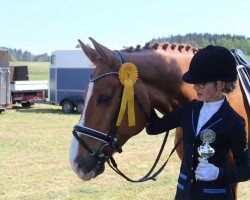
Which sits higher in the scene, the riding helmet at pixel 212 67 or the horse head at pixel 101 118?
the riding helmet at pixel 212 67

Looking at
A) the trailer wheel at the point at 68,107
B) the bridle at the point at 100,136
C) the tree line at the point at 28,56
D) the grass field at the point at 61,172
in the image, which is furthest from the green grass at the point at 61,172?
the tree line at the point at 28,56

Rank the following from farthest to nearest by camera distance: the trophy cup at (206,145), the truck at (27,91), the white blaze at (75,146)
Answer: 1. the truck at (27,91)
2. the white blaze at (75,146)
3. the trophy cup at (206,145)

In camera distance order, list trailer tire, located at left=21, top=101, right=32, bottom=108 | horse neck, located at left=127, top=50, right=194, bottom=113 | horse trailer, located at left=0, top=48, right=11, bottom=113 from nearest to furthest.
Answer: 1. horse neck, located at left=127, top=50, right=194, bottom=113
2. horse trailer, located at left=0, top=48, right=11, bottom=113
3. trailer tire, located at left=21, top=101, right=32, bottom=108

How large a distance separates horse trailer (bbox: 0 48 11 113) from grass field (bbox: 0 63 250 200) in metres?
5.21

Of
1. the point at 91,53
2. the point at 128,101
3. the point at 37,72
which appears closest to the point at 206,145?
the point at 128,101

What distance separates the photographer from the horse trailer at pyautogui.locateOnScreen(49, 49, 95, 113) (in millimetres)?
19344

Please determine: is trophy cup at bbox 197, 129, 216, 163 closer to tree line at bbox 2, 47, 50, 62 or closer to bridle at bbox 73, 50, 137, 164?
bridle at bbox 73, 50, 137, 164

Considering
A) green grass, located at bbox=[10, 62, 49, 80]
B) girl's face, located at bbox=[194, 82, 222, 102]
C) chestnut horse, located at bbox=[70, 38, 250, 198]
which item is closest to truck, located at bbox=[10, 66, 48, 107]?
green grass, located at bbox=[10, 62, 49, 80]

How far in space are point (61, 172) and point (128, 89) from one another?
5372 mm

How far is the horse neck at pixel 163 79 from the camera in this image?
313cm

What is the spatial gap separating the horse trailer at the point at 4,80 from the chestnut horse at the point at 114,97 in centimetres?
1623

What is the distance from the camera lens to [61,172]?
310 inches

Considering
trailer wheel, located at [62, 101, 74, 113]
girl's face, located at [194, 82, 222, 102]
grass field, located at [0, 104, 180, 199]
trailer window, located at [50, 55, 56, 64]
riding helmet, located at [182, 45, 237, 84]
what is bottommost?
trailer wheel, located at [62, 101, 74, 113]

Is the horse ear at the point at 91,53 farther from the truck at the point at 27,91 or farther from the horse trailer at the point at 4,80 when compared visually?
the truck at the point at 27,91
